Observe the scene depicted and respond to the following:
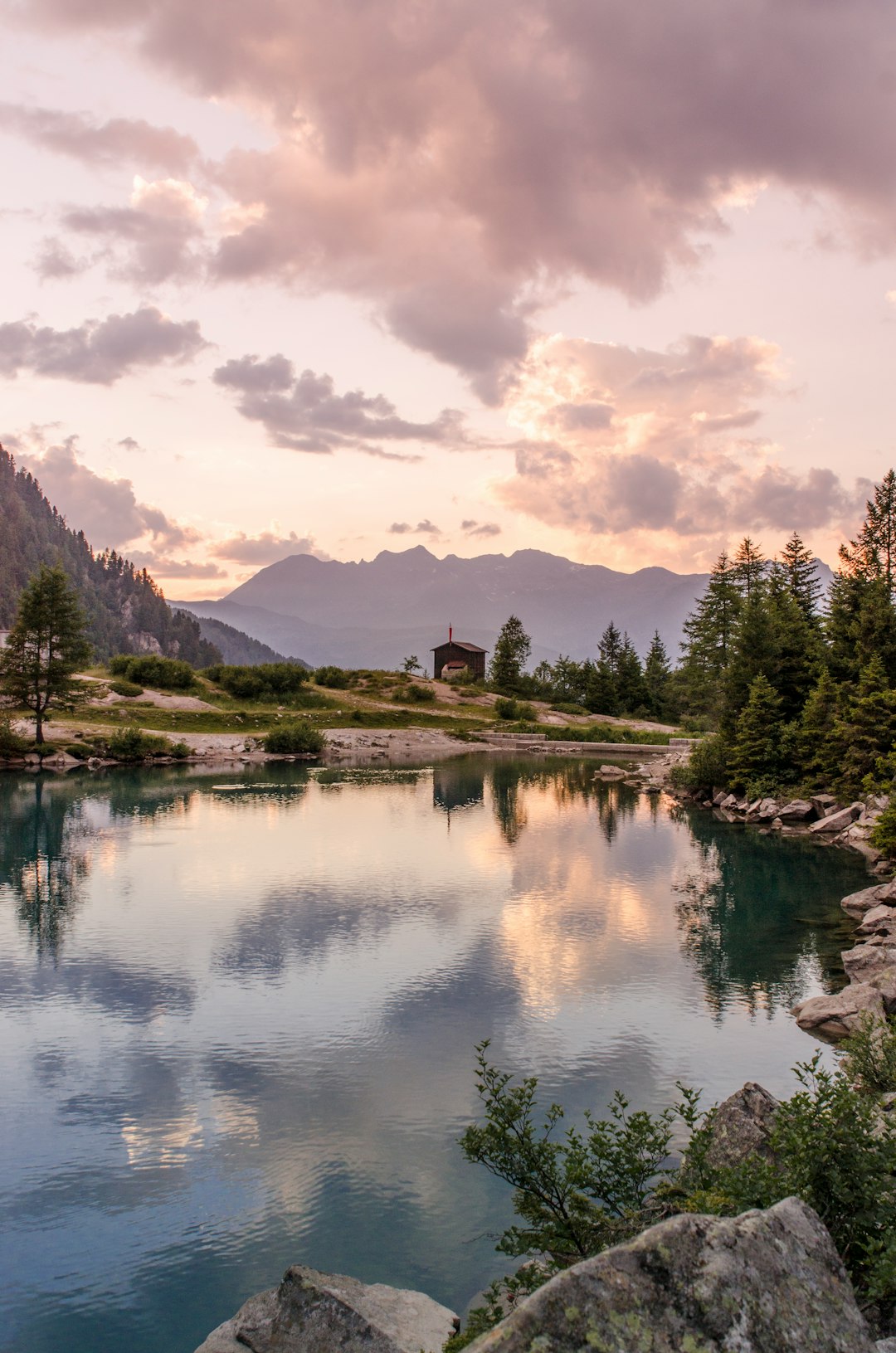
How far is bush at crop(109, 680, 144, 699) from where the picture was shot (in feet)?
294

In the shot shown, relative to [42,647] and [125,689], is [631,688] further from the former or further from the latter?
[42,647]

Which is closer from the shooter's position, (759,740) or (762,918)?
(762,918)

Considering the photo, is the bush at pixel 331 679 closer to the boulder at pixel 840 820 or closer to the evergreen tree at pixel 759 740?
the evergreen tree at pixel 759 740

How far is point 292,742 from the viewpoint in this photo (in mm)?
81938

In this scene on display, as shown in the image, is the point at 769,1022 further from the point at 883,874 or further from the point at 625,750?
the point at 625,750

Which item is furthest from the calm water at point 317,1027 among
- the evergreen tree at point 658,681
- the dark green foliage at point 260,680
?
the evergreen tree at point 658,681

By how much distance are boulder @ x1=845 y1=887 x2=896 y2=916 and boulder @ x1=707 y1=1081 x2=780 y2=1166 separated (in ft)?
57.6

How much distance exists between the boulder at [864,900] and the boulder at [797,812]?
55.0 ft

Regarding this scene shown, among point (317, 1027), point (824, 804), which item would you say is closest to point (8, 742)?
point (824, 804)

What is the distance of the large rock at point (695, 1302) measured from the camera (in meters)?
4.97

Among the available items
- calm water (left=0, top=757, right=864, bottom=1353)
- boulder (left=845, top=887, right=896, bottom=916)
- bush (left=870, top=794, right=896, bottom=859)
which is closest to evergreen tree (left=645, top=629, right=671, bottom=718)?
calm water (left=0, top=757, right=864, bottom=1353)

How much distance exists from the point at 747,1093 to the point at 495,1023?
805 centimetres

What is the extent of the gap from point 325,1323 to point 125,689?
8820 centimetres

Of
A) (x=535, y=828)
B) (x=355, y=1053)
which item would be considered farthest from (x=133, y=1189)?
(x=535, y=828)
